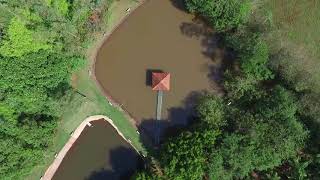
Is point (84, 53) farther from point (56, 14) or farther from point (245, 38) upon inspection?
point (245, 38)

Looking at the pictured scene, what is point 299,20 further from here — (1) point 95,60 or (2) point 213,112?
(1) point 95,60

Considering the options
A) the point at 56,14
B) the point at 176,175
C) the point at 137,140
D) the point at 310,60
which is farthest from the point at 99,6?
the point at 310,60

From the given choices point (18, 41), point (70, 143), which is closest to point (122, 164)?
point (70, 143)

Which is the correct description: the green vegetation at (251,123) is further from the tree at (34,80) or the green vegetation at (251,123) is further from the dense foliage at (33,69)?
the tree at (34,80)

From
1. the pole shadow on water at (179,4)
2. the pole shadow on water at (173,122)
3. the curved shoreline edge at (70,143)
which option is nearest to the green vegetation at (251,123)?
the pole shadow on water at (173,122)

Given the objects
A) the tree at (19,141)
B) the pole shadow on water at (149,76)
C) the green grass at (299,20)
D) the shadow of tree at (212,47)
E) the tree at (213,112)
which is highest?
the green grass at (299,20)

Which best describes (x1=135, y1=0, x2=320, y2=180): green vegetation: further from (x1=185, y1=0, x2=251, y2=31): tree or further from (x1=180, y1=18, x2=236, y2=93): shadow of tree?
(x1=180, y1=18, x2=236, y2=93): shadow of tree
